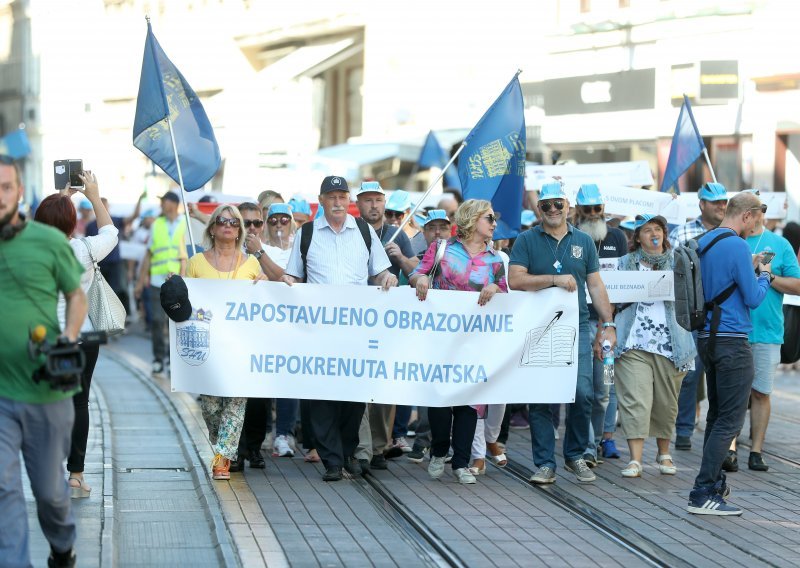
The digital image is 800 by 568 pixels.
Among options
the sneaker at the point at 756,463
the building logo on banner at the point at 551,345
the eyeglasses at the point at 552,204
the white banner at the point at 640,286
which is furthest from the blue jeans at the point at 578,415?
the sneaker at the point at 756,463

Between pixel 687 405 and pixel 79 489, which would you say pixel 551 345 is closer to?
pixel 687 405

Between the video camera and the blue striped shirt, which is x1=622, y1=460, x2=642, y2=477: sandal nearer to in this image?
the blue striped shirt

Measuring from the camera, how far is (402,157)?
28031 mm

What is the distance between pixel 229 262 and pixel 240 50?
30.0 meters

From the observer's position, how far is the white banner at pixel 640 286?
10.9 metres

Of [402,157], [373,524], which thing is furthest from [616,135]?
[373,524]

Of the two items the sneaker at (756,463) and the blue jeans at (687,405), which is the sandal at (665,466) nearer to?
the sneaker at (756,463)

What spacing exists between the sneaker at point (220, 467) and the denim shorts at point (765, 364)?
4.08 metres

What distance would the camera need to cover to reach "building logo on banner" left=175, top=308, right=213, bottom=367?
10266mm

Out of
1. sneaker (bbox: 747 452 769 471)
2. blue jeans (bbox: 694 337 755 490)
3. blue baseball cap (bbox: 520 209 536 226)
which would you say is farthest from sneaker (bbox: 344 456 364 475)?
blue baseball cap (bbox: 520 209 536 226)

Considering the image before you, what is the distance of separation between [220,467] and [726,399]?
333 centimetres

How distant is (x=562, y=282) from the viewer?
10172mm

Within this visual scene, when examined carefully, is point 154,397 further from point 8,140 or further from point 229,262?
point 8,140

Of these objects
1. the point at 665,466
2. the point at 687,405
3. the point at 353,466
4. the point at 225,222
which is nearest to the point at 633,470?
the point at 665,466
